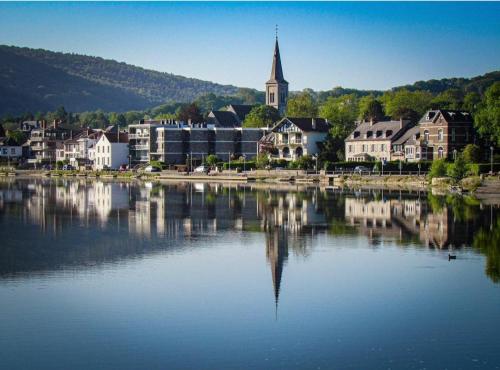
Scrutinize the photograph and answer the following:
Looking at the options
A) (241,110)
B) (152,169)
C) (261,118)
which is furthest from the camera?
(241,110)

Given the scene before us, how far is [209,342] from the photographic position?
17.5 m

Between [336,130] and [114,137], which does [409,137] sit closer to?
[336,130]

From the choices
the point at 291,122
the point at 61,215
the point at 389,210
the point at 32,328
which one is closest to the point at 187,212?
the point at 61,215

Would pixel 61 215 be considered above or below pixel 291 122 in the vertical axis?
below

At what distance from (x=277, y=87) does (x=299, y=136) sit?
135 feet

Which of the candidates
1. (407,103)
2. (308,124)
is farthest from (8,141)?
(407,103)

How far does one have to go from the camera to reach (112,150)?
99250 millimetres

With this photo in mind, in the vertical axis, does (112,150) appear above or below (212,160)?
above

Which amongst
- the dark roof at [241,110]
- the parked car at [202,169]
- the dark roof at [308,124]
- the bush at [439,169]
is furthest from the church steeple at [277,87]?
the bush at [439,169]

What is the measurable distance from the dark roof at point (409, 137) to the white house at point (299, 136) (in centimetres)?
1162

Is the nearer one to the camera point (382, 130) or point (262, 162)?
point (382, 130)

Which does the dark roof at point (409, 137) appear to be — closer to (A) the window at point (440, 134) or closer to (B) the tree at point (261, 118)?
(A) the window at point (440, 134)

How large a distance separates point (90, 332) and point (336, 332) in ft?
17.5

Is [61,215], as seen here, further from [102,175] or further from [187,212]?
[102,175]
